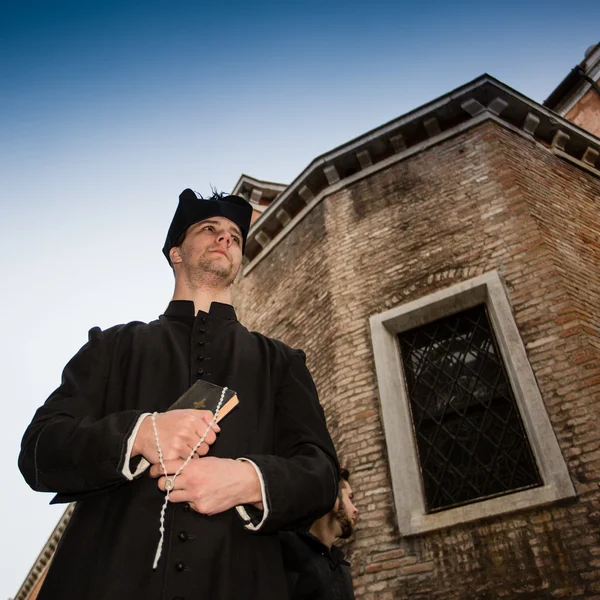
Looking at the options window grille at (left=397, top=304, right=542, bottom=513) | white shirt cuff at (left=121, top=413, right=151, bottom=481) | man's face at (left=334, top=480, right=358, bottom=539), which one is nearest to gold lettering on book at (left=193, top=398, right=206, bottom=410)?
white shirt cuff at (left=121, top=413, right=151, bottom=481)

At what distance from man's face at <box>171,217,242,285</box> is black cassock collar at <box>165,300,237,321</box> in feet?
0.40

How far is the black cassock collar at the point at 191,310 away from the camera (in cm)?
206

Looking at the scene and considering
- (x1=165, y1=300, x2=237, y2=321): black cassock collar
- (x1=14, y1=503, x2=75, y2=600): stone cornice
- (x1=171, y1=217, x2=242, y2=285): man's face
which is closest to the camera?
(x1=165, y1=300, x2=237, y2=321): black cassock collar

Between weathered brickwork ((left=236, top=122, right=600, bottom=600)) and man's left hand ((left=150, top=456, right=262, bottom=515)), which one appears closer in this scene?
man's left hand ((left=150, top=456, right=262, bottom=515))

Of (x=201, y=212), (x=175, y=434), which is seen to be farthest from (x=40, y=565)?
(x=175, y=434)

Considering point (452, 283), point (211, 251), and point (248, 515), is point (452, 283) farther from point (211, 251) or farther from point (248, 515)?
point (248, 515)

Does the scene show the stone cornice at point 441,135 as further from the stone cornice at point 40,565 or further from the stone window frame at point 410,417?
the stone cornice at point 40,565

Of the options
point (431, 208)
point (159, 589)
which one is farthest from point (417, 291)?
point (159, 589)

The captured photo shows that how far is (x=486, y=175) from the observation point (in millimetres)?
7758

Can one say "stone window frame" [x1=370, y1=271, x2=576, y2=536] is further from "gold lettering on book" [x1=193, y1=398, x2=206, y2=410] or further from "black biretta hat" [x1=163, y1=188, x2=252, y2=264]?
"gold lettering on book" [x1=193, y1=398, x2=206, y2=410]

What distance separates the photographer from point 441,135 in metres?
8.73

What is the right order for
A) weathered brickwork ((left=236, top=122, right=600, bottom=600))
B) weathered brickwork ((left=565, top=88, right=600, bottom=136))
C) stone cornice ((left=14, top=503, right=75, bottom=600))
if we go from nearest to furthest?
weathered brickwork ((left=236, top=122, right=600, bottom=600)), weathered brickwork ((left=565, top=88, right=600, bottom=136)), stone cornice ((left=14, top=503, right=75, bottom=600))

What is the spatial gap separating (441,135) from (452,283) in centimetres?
306

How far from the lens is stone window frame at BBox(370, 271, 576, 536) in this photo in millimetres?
5176
